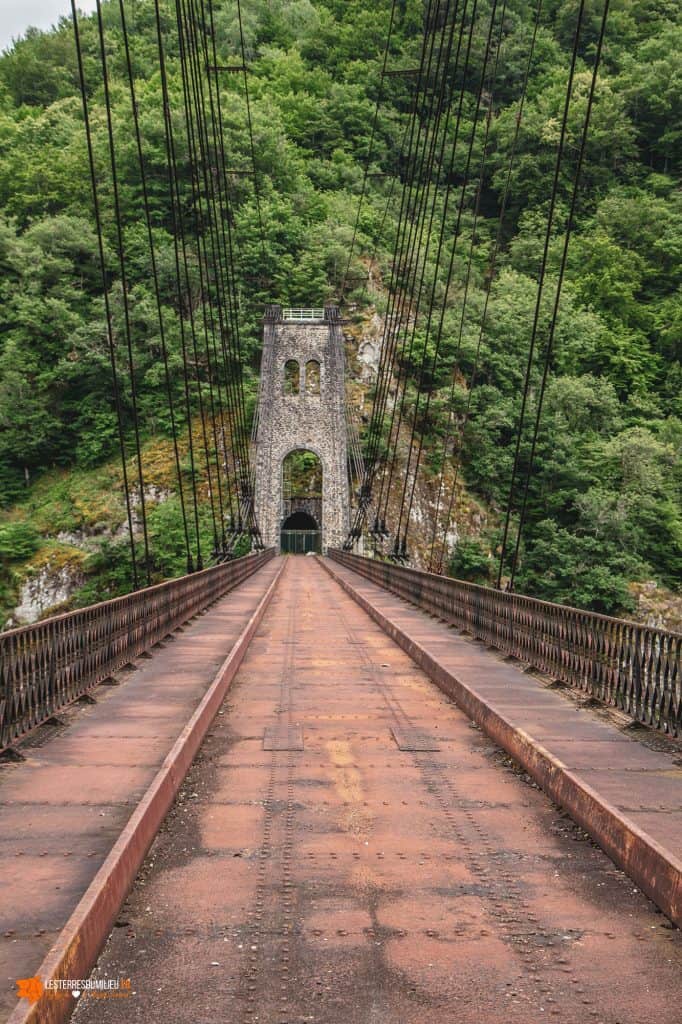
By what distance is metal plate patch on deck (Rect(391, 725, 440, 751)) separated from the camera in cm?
727

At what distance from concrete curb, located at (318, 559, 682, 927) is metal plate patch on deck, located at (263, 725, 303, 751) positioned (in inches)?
66.7

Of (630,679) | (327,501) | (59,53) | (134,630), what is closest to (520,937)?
(630,679)

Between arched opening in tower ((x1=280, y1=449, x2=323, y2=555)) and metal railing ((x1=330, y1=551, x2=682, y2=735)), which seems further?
arched opening in tower ((x1=280, y1=449, x2=323, y2=555))

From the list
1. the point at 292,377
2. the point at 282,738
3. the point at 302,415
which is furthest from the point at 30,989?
the point at 292,377

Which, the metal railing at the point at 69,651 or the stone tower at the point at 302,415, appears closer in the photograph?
the metal railing at the point at 69,651

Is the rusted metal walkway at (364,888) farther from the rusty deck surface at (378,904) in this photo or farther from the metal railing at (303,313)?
the metal railing at (303,313)

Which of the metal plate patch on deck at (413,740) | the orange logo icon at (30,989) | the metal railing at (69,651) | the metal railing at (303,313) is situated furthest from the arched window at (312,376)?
the orange logo icon at (30,989)

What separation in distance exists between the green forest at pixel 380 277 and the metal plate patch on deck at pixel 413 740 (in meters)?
24.0

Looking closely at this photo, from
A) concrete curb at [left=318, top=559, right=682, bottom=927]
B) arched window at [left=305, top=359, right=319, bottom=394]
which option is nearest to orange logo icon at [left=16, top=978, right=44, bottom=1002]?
concrete curb at [left=318, top=559, right=682, bottom=927]

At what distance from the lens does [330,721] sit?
8273 mm

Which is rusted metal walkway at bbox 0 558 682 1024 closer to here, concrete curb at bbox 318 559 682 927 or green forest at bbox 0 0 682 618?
concrete curb at bbox 318 559 682 927

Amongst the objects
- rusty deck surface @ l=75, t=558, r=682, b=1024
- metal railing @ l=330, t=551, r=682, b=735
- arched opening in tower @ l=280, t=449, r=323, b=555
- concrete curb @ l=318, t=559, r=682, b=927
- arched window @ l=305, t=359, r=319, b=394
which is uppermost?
arched window @ l=305, t=359, r=319, b=394

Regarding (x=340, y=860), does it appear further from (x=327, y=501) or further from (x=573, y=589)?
(x=327, y=501)

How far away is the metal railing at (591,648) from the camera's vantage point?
689 cm
